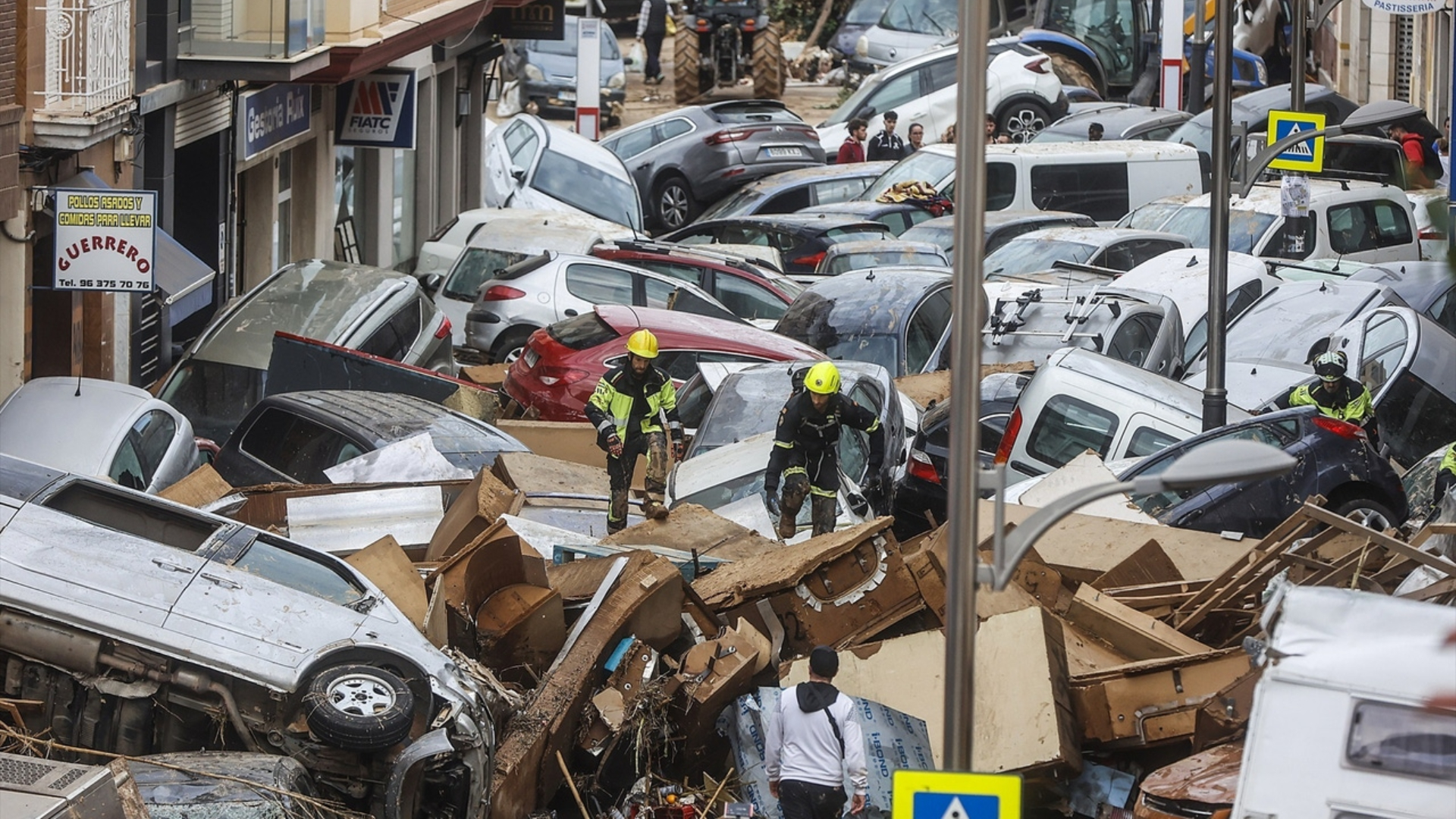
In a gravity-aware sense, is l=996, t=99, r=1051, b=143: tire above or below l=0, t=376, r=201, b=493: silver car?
above

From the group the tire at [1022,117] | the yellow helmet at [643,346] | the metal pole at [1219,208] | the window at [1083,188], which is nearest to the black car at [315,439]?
the yellow helmet at [643,346]

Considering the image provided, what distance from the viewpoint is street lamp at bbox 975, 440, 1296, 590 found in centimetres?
650

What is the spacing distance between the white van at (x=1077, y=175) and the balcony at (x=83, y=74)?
37.6ft

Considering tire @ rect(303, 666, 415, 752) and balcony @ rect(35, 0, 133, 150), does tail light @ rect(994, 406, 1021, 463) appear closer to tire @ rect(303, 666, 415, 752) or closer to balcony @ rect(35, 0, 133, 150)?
tire @ rect(303, 666, 415, 752)

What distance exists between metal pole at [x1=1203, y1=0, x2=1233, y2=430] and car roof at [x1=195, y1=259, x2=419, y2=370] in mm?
7063

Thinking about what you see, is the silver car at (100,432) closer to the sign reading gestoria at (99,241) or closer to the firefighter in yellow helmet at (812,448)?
the sign reading gestoria at (99,241)

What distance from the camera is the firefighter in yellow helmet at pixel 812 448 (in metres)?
12.9

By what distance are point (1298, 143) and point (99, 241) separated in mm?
11134

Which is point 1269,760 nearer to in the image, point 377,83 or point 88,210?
point 88,210

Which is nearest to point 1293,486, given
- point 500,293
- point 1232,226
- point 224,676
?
point 224,676

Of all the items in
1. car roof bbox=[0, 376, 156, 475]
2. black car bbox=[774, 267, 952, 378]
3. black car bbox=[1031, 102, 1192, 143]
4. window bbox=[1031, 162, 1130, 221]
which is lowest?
car roof bbox=[0, 376, 156, 475]

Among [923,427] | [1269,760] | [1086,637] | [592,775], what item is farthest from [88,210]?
[1269,760]

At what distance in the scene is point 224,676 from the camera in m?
8.44

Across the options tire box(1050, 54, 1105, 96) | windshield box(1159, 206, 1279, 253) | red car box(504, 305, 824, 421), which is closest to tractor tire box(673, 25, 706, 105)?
tire box(1050, 54, 1105, 96)
